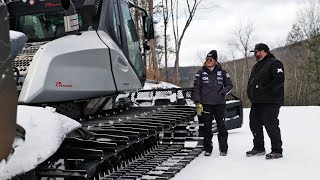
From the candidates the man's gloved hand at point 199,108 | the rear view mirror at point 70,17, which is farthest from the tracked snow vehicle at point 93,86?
the man's gloved hand at point 199,108

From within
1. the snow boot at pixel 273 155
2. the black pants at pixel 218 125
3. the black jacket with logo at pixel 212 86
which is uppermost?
the black jacket with logo at pixel 212 86

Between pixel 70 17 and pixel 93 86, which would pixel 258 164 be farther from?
pixel 70 17

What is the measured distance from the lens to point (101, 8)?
5539 mm

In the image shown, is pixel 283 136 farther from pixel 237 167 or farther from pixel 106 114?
pixel 106 114

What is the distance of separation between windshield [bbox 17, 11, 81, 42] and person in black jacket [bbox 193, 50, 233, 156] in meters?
2.42

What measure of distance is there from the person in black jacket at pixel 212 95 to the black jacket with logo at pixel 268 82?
0.48 m

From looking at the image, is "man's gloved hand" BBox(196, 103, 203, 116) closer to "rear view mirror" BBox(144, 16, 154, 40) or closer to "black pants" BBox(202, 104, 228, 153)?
"black pants" BBox(202, 104, 228, 153)

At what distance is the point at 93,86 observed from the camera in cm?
495

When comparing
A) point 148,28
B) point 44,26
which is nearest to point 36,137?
point 44,26

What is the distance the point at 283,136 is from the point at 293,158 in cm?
263

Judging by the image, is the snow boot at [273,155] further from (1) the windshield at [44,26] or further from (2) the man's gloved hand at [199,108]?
(1) the windshield at [44,26]

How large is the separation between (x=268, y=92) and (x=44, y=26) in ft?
10.5

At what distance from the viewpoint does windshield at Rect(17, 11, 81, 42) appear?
18.4 feet

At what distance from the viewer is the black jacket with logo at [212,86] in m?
6.98
